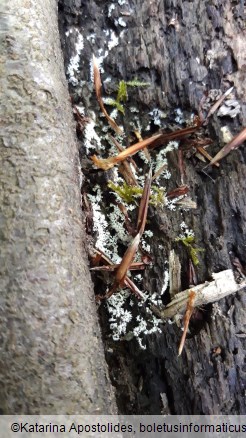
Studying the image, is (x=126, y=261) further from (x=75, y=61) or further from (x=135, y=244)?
(x=75, y=61)

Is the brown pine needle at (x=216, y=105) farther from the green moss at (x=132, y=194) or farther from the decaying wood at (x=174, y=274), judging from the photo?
the decaying wood at (x=174, y=274)

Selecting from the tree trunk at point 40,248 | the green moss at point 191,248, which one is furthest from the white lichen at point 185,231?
the tree trunk at point 40,248

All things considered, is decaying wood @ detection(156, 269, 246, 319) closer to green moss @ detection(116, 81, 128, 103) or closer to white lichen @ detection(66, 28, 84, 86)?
green moss @ detection(116, 81, 128, 103)

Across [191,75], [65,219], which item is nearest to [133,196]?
[65,219]

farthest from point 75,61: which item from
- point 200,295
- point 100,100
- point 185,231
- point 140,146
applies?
point 200,295

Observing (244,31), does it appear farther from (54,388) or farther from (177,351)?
(54,388)

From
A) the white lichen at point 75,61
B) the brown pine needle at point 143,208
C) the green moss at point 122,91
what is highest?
the white lichen at point 75,61
